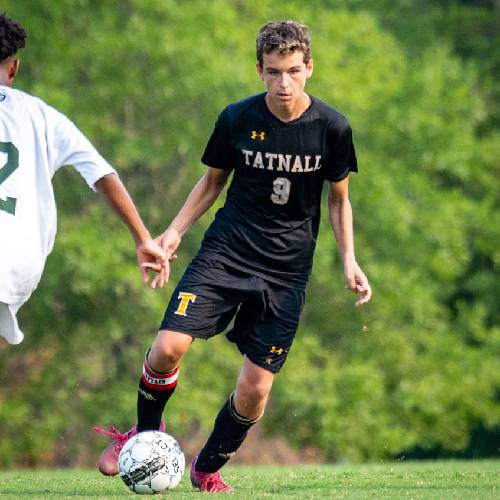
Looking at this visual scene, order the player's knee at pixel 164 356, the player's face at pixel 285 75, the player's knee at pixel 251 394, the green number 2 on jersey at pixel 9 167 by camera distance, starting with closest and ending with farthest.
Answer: the green number 2 on jersey at pixel 9 167 → the player's knee at pixel 164 356 → the player's face at pixel 285 75 → the player's knee at pixel 251 394

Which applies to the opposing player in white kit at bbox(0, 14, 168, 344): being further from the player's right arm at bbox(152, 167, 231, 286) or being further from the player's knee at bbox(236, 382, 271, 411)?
the player's knee at bbox(236, 382, 271, 411)

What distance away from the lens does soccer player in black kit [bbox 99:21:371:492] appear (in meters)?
7.21

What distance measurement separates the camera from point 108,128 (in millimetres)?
24391

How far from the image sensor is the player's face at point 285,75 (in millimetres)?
7164

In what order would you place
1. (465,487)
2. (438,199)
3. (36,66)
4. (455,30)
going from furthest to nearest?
(455,30)
(438,199)
(36,66)
(465,487)

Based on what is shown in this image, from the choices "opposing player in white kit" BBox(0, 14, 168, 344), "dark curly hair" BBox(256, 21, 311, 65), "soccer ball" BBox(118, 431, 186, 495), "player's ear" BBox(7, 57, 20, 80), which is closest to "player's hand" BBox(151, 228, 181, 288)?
"opposing player in white kit" BBox(0, 14, 168, 344)

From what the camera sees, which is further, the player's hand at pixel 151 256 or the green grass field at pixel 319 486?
the green grass field at pixel 319 486

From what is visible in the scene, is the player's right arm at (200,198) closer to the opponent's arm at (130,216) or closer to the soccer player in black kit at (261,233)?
the soccer player in black kit at (261,233)

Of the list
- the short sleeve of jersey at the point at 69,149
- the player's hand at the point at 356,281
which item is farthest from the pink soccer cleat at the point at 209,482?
the short sleeve of jersey at the point at 69,149

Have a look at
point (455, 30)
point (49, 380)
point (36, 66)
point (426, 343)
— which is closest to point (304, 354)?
point (426, 343)

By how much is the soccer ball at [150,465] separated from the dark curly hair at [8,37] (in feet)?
6.93

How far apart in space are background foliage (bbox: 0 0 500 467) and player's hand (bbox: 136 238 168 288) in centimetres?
1610

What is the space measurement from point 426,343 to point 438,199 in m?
Result: 3.06

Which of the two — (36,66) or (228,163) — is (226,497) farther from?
(36,66)
